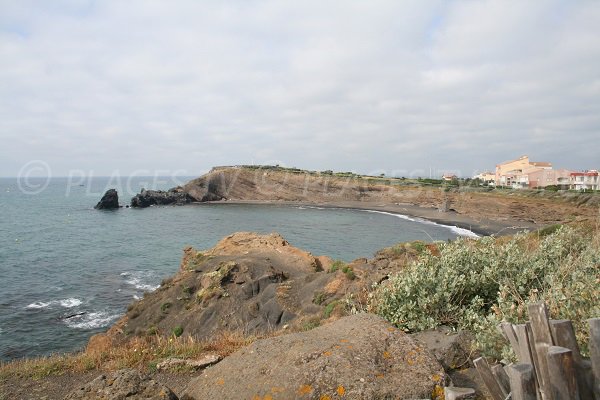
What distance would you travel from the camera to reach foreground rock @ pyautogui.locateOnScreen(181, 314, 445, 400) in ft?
13.7

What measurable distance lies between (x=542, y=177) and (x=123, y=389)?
111 m

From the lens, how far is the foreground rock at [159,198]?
94.2 meters

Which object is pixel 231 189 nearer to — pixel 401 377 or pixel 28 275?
pixel 28 275

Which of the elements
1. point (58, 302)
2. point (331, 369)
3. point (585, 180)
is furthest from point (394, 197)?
point (331, 369)

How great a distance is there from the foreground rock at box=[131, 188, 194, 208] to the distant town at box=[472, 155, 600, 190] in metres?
79.1

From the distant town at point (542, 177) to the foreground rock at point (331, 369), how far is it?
89274mm

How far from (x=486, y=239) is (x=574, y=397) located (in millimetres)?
6296

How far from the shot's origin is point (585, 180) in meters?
89.5

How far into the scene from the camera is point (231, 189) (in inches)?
4225

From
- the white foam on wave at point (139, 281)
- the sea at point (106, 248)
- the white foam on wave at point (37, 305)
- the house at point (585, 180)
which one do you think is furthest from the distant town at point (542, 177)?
the white foam on wave at point (37, 305)

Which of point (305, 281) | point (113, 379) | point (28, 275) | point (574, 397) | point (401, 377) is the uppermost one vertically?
point (574, 397)

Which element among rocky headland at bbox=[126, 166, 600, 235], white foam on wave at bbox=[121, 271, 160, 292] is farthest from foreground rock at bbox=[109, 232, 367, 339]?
rocky headland at bbox=[126, 166, 600, 235]

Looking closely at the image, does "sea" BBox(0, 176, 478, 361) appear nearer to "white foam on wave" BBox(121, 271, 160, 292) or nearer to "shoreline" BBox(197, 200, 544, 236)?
"white foam on wave" BBox(121, 271, 160, 292)

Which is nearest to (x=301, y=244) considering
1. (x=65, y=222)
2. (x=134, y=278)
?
(x=134, y=278)
